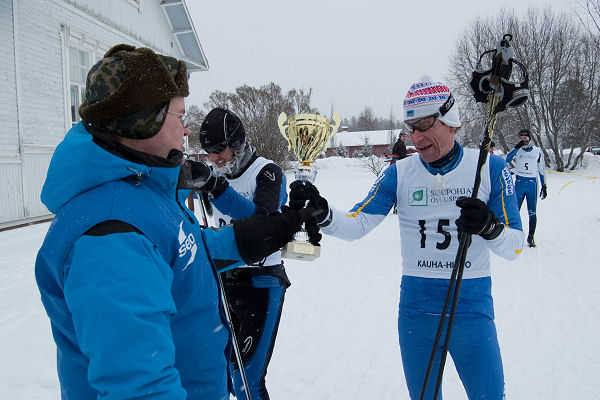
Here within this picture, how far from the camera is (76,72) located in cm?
1102

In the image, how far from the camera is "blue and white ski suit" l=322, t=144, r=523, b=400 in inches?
83.3

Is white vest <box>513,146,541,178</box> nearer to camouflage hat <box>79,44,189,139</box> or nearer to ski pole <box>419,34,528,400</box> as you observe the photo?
ski pole <box>419,34,528,400</box>

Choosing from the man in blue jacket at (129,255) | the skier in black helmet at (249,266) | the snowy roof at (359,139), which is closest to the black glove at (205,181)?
the skier in black helmet at (249,266)

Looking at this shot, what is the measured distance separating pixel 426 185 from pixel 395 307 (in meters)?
2.94

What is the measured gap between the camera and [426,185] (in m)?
2.36

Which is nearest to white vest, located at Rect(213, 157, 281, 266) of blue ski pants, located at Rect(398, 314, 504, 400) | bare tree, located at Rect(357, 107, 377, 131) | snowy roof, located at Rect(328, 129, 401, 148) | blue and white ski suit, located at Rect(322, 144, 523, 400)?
blue and white ski suit, located at Rect(322, 144, 523, 400)

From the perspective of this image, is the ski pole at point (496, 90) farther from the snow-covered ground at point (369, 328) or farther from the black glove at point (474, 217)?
the snow-covered ground at point (369, 328)

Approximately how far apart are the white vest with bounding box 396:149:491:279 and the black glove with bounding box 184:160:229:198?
3.73 feet

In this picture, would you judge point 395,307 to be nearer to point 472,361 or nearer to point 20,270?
point 472,361

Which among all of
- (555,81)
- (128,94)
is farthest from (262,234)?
(555,81)

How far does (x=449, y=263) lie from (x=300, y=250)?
916mm

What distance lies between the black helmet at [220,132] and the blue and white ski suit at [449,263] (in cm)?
92

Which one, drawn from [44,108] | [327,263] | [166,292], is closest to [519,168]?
[327,263]

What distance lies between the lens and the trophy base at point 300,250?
6.22 feet
